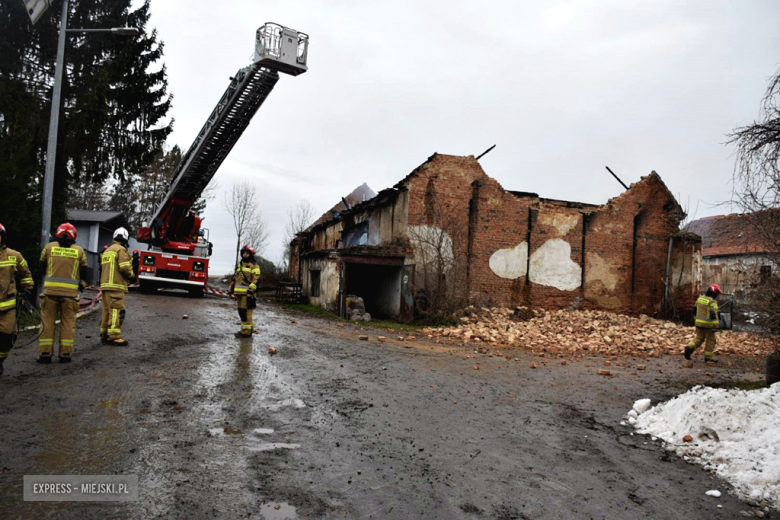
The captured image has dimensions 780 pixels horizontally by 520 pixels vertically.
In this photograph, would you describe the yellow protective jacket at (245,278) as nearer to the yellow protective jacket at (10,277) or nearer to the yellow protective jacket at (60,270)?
the yellow protective jacket at (60,270)

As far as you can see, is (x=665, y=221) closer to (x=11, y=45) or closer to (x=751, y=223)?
(x=751, y=223)

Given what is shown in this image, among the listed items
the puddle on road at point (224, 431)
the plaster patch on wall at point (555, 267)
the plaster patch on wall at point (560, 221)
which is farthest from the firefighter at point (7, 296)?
the plaster patch on wall at point (560, 221)

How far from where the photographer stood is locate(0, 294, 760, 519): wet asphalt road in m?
3.59

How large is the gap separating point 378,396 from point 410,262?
11265mm

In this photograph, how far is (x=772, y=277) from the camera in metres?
6.39

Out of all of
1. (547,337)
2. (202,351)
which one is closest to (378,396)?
(202,351)

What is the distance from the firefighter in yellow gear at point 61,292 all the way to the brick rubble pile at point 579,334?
8.80 meters

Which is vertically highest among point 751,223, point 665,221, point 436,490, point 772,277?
point 665,221

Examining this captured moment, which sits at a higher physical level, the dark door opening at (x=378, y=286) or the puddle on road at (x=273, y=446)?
the dark door opening at (x=378, y=286)

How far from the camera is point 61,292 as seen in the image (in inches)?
268

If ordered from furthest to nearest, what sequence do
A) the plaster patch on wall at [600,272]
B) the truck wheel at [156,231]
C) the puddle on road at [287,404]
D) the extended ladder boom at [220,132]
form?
the plaster patch on wall at [600,272] < the truck wheel at [156,231] < the extended ladder boom at [220,132] < the puddle on road at [287,404]

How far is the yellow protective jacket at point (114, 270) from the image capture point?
7.96 meters

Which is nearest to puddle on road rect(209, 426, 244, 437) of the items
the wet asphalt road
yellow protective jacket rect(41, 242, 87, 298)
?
the wet asphalt road

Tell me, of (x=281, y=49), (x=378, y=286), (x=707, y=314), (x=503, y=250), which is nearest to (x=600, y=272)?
(x=503, y=250)
